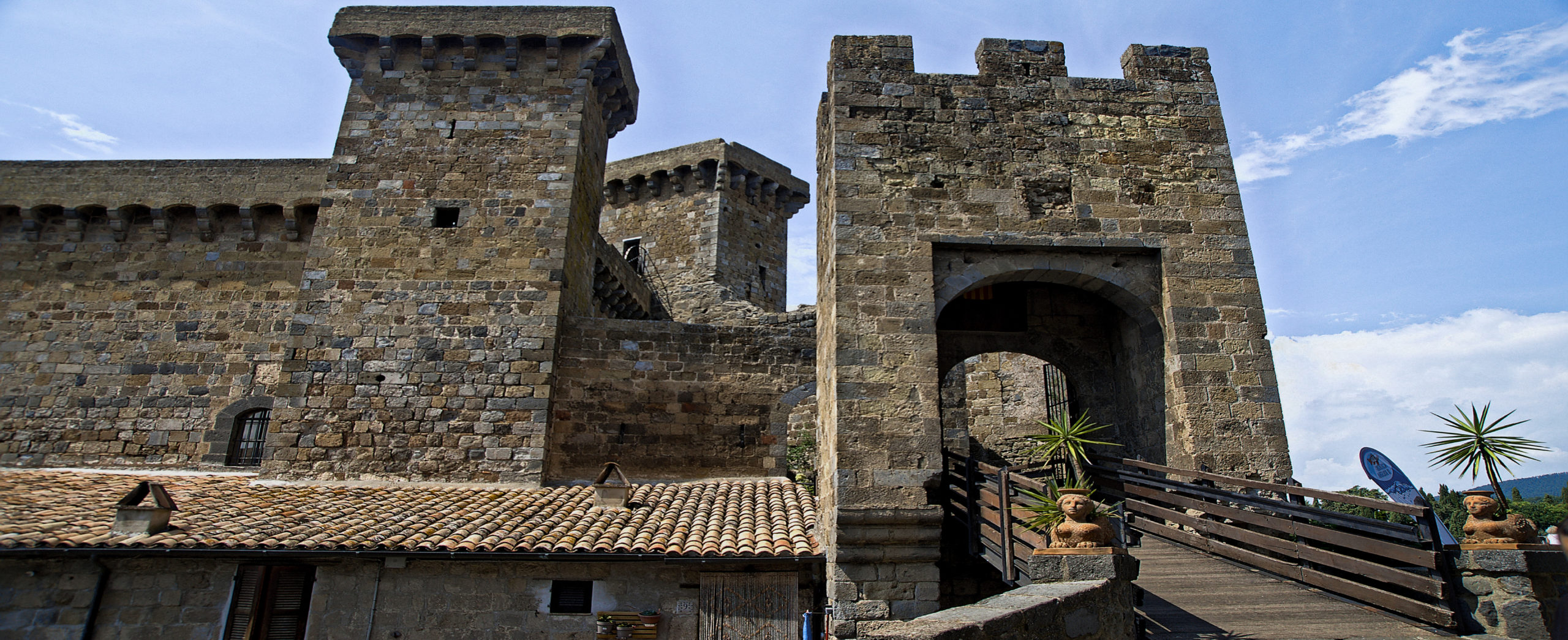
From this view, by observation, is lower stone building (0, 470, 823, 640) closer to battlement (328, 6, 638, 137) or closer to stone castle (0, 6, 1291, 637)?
stone castle (0, 6, 1291, 637)

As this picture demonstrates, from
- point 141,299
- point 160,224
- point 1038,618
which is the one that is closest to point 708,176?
point 160,224

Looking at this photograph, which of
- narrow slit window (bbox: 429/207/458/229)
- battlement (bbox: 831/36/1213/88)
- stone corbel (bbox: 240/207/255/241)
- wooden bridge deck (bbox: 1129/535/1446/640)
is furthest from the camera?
stone corbel (bbox: 240/207/255/241)

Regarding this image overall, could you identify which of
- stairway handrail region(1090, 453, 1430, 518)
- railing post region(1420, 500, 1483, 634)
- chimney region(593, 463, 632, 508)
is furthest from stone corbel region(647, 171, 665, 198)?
railing post region(1420, 500, 1483, 634)

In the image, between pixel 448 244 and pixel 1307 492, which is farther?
pixel 448 244

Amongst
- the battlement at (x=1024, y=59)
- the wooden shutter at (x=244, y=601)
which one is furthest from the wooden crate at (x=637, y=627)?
the battlement at (x=1024, y=59)

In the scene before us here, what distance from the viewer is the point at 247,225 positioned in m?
12.4

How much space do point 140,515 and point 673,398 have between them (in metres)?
5.95

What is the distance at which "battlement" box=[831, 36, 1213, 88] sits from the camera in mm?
8484

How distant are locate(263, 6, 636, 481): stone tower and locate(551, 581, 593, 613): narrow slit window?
2214mm

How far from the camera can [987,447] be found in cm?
1270

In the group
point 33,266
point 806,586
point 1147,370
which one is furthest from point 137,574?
point 1147,370

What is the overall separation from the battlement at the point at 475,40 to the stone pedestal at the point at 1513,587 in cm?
1145

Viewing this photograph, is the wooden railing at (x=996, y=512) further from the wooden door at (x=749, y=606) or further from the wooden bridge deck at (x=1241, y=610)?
the wooden door at (x=749, y=606)

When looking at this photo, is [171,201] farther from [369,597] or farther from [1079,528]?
[1079,528]
